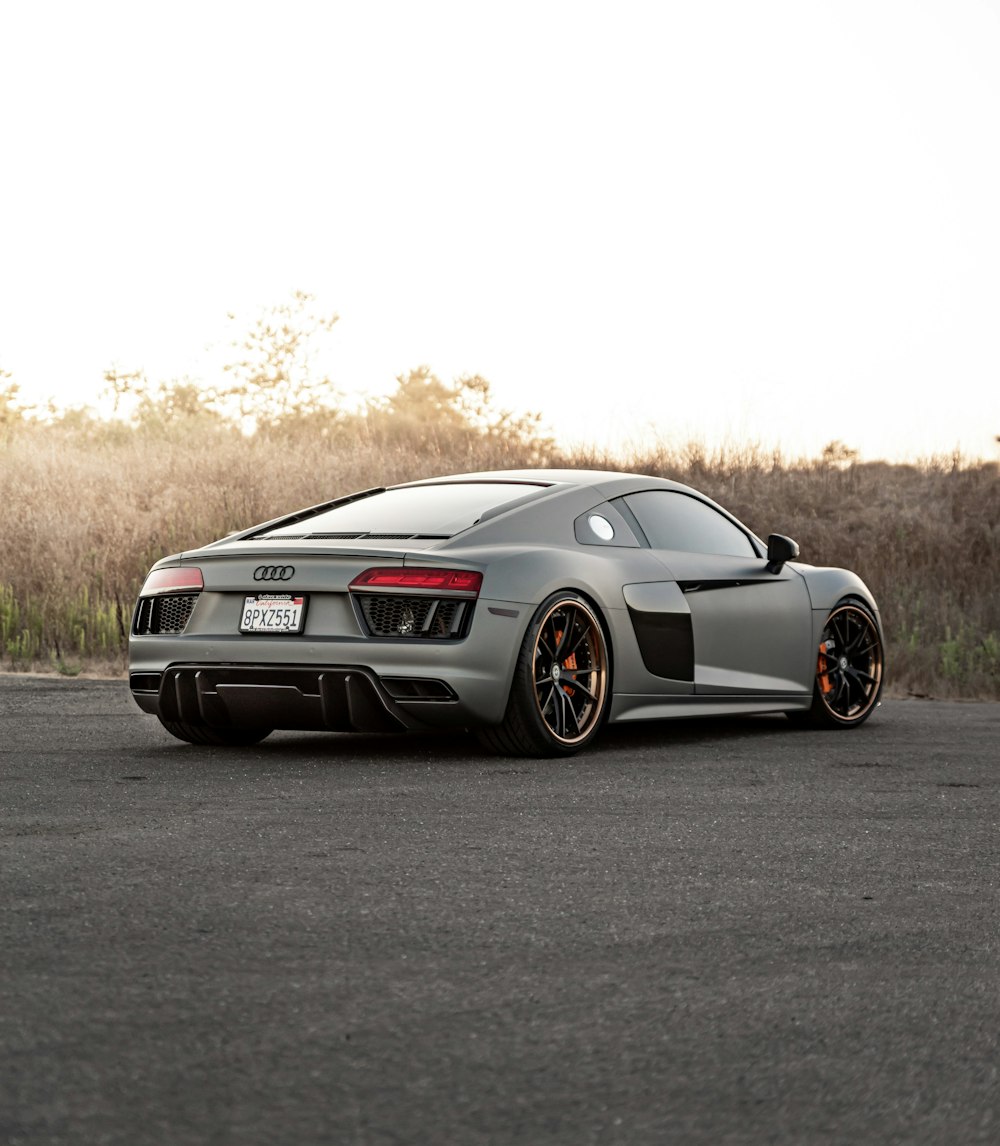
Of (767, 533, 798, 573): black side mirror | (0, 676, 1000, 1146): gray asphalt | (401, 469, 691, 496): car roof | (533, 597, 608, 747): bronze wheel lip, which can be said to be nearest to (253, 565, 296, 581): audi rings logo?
(0, 676, 1000, 1146): gray asphalt

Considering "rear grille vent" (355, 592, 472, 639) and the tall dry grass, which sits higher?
the tall dry grass

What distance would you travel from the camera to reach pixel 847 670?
1030cm

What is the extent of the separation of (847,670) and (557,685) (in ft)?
9.48

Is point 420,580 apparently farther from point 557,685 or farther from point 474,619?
point 557,685

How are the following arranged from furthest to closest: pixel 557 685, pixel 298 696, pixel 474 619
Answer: pixel 557 685 < pixel 298 696 < pixel 474 619

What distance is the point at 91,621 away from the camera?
16266 millimetres

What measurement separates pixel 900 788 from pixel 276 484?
20.8m

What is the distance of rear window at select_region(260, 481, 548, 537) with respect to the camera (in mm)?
8320

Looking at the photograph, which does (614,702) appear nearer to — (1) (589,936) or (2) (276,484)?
(1) (589,936)

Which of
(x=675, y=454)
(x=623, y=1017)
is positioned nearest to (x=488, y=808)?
(x=623, y=1017)

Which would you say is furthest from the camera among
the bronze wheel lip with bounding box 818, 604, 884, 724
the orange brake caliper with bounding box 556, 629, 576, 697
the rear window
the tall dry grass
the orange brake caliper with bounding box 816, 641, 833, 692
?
the tall dry grass

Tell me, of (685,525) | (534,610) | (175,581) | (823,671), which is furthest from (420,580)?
(823,671)

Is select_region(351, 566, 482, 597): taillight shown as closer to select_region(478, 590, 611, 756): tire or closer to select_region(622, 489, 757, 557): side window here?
select_region(478, 590, 611, 756): tire

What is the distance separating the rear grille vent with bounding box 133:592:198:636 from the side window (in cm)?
247
